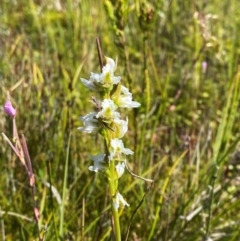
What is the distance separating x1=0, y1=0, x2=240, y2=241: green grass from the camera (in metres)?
1.36

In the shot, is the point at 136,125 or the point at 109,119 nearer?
the point at 109,119

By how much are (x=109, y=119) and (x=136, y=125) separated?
73 cm

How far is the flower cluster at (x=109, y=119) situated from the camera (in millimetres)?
804

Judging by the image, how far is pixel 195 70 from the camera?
2.20m

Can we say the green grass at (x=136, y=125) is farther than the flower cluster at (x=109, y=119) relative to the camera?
Yes

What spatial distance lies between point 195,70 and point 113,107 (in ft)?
4.72

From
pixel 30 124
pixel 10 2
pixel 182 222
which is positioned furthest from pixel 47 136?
pixel 10 2

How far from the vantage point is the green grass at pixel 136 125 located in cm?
136

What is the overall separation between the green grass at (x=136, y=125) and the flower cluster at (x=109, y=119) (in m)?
0.16

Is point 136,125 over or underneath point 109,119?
underneath

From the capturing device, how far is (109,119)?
807 mm

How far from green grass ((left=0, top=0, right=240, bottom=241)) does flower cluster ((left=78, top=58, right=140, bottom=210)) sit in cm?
16

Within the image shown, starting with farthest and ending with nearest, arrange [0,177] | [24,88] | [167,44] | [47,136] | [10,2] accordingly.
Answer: [10,2] → [167,44] → [24,88] → [47,136] → [0,177]

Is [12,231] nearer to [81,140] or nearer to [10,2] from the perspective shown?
[81,140]
